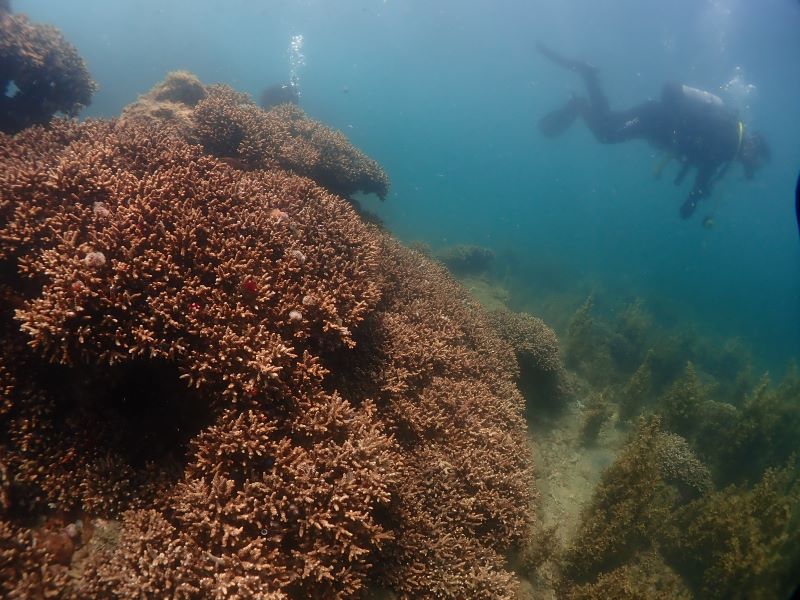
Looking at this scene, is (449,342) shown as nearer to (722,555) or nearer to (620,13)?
(722,555)

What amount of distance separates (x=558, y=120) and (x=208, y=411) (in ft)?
111

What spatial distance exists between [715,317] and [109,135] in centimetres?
5800

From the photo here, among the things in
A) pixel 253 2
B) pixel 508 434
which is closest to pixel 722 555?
pixel 508 434

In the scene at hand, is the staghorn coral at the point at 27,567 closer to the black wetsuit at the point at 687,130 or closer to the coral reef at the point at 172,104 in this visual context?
the coral reef at the point at 172,104

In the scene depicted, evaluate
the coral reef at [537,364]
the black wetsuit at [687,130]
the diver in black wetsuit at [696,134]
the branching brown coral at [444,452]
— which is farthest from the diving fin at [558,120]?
the branching brown coral at [444,452]

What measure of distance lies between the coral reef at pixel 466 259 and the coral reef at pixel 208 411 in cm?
1762

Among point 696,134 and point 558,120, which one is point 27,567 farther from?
point 558,120

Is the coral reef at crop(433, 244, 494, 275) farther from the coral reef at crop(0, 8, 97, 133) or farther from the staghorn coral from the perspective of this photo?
the staghorn coral

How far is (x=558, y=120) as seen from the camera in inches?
1195

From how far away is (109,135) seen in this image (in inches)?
246

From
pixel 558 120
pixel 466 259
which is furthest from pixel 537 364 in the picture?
pixel 558 120

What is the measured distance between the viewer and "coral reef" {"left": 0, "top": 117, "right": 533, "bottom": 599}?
11.1 feet

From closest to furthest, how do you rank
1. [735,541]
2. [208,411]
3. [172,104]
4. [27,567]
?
[27,567]
[208,411]
[735,541]
[172,104]

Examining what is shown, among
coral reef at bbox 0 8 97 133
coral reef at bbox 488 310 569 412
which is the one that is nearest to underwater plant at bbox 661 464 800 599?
coral reef at bbox 488 310 569 412
